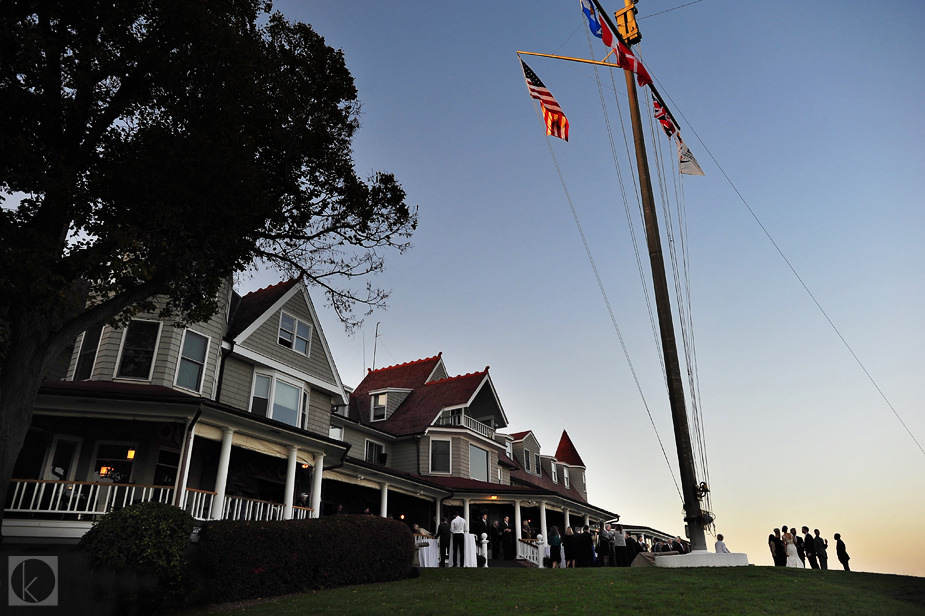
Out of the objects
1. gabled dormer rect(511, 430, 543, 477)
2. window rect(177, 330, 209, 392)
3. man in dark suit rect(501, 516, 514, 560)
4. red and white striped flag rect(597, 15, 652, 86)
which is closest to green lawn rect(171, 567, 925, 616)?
window rect(177, 330, 209, 392)

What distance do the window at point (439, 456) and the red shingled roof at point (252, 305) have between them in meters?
13.1

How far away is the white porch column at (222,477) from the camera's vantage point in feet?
59.4

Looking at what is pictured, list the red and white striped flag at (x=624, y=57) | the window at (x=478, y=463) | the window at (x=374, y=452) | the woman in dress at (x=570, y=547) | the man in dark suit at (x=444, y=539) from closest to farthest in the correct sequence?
the red and white striped flag at (x=624, y=57), the man in dark suit at (x=444, y=539), the woman in dress at (x=570, y=547), the window at (x=374, y=452), the window at (x=478, y=463)

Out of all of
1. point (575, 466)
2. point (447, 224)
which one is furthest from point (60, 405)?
point (575, 466)

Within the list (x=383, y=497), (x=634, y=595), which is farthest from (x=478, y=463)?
(x=634, y=595)

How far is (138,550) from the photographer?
12594mm

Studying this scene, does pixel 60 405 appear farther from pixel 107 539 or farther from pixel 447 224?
pixel 447 224

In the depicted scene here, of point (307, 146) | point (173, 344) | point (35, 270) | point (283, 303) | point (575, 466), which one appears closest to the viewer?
point (35, 270)

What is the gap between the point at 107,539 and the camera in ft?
41.1

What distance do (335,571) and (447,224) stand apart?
17139 millimetres

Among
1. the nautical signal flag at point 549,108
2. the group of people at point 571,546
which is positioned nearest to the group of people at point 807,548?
the group of people at point 571,546

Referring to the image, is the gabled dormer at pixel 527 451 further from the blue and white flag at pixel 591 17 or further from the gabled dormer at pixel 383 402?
the blue and white flag at pixel 591 17

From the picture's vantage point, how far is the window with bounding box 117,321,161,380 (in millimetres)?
20281

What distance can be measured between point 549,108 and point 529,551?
55.8 ft
